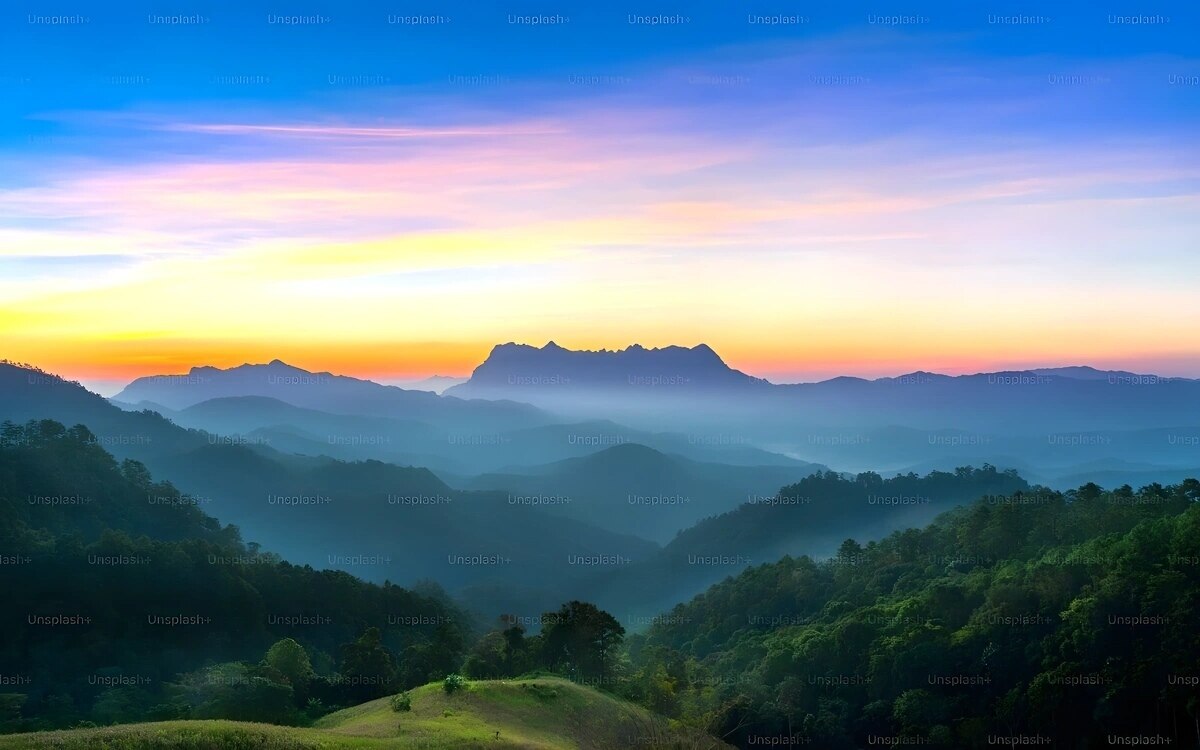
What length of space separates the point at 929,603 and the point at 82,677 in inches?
2376

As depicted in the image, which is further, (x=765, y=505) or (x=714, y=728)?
(x=765, y=505)

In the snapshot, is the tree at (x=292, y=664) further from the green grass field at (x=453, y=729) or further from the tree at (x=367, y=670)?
the green grass field at (x=453, y=729)

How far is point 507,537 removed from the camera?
187750mm

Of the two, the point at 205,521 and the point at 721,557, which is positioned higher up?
the point at 205,521

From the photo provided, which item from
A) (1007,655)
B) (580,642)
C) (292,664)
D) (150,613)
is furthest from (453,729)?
(150,613)

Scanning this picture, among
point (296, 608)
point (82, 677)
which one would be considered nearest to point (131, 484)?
point (296, 608)

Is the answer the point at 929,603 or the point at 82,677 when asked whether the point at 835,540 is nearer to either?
the point at 929,603

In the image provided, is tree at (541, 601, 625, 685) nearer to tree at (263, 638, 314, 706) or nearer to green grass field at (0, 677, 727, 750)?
green grass field at (0, 677, 727, 750)

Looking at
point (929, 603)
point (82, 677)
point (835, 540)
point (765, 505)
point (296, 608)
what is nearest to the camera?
point (82, 677)

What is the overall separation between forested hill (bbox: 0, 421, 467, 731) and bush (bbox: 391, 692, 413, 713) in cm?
675

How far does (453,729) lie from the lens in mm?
31531

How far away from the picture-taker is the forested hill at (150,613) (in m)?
45.3

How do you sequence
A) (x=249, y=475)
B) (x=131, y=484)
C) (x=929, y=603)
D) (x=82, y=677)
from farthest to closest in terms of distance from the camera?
(x=249, y=475) → (x=131, y=484) → (x=929, y=603) → (x=82, y=677)

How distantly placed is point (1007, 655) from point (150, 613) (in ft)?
211
